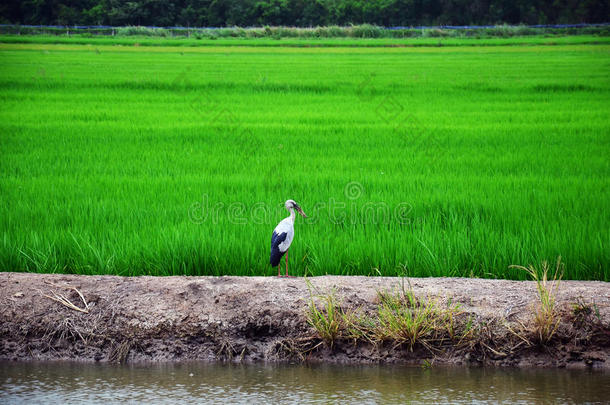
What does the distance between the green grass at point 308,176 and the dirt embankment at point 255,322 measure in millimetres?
561

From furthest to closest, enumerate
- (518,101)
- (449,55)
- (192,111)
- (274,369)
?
(449,55) → (518,101) → (192,111) → (274,369)

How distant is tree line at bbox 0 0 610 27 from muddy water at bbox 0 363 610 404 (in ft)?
146

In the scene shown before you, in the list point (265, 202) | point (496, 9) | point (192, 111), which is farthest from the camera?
point (496, 9)

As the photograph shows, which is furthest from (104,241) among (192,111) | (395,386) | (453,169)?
(192,111)

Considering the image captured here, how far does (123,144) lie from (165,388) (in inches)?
316

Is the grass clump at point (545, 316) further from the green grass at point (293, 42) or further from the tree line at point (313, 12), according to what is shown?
the tree line at point (313, 12)

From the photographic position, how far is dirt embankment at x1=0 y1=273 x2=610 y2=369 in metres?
4.34

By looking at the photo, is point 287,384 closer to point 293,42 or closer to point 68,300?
point 68,300

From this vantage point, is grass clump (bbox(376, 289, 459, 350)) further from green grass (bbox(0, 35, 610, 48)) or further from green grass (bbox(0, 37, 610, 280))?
green grass (bbox(0, 35, 610, 48))

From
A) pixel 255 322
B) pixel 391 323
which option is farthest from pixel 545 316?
pixel 255 322

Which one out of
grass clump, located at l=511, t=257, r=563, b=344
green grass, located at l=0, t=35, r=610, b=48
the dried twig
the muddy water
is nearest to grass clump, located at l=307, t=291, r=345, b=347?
the muddy water

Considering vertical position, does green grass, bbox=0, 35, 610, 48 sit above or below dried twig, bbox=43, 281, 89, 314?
above

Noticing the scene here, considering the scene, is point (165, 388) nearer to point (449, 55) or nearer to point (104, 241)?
point (104, 241)

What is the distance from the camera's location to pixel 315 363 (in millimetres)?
4309
